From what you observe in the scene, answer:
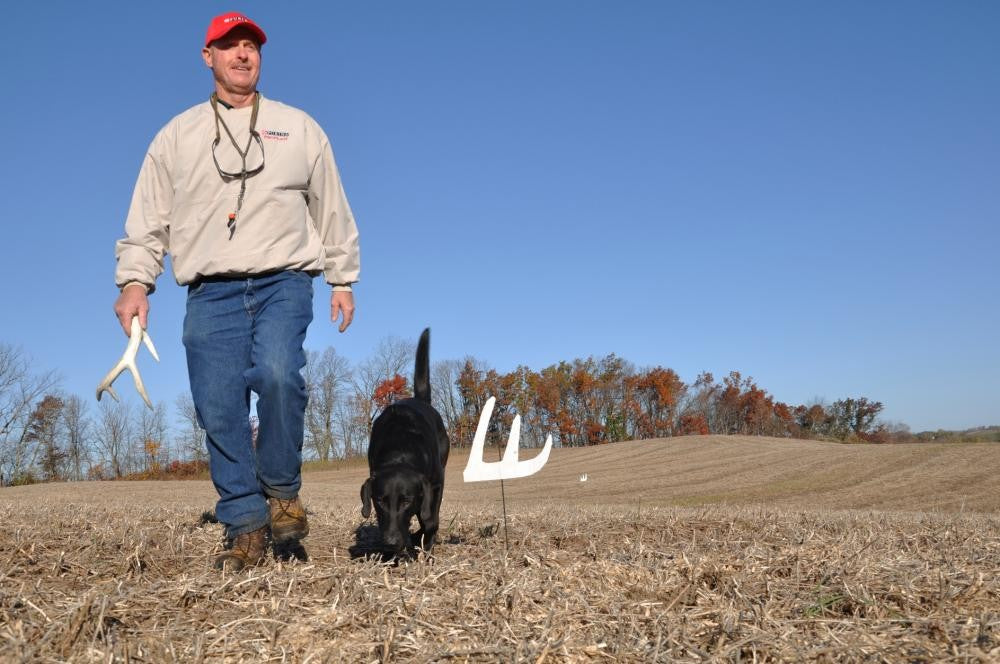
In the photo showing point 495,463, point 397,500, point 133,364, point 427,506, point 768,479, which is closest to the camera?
point 133,364

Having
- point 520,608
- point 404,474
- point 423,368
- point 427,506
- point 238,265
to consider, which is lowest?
point 520,608

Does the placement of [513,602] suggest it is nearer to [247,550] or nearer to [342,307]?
[247,550]

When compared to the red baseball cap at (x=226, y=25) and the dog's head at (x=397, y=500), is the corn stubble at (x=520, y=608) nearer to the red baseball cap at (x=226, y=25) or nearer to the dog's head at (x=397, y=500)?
the dog's head at (x=397, y=500)

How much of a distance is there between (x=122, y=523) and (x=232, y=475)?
2.03m

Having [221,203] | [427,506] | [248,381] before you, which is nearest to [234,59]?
[221,203]

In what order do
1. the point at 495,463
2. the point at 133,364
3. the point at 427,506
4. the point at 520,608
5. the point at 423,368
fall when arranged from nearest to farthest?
the point at 520,608 → the point at 133,364 → the point at 495,463 → the point at 427,506 → the point at 423,368

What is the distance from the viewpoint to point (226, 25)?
430 centimetres

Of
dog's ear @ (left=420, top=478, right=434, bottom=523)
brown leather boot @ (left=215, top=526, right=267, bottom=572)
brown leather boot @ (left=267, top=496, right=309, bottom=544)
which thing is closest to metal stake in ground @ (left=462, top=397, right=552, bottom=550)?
dog's ear @ (left=420, top=478, right=434, bottom=523)

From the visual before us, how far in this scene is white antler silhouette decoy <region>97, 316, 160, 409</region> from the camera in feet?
12.7

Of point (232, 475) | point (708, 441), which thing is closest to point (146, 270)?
point (232, 475)

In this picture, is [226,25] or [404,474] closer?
[226,25]

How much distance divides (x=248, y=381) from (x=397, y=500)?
1190 mm

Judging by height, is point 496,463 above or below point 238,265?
below

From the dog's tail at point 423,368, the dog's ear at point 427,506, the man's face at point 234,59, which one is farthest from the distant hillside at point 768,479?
the man's face at point 234,59
